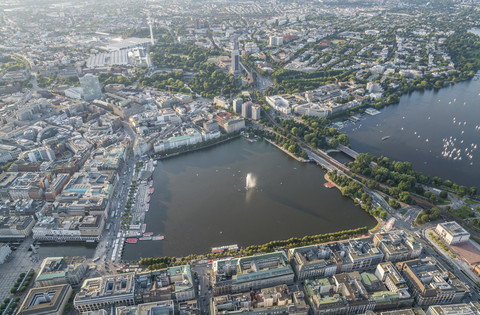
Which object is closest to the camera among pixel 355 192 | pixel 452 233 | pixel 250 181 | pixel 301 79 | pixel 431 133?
pixel 452 233

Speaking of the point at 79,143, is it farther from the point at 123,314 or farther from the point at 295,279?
the point at 295,279

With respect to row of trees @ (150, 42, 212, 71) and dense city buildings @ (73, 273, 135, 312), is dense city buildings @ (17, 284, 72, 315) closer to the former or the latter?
dense city buildings @ (73, 273, 135, 312)

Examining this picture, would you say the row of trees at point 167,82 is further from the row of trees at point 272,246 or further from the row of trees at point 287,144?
the row of trees at point 272,246

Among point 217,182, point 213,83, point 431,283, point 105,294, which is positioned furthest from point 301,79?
point 105,294

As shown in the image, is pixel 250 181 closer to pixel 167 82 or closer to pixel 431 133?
pixel 431 133

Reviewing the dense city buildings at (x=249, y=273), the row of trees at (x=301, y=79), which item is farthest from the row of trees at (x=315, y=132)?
the dense city buildings at (x=249, y=273)

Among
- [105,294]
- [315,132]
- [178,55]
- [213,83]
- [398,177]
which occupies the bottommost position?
[105,294]
